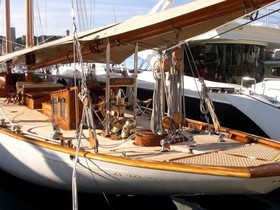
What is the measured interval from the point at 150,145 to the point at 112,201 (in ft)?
5.57

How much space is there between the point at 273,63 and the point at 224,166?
46.7 ft

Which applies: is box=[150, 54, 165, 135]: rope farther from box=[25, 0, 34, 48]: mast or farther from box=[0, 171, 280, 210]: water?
box=[25, 0, 34, 48]: mast

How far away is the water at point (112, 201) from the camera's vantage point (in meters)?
7.20

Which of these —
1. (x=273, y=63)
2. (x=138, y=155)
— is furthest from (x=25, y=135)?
(x=273, y=63)

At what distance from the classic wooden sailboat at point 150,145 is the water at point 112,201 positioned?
1.74 ft

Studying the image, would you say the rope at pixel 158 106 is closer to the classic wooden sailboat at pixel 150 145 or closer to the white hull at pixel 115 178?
the classic wooden sailboat at pixel 150 145

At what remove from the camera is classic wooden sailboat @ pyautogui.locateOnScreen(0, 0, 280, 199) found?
5.07m

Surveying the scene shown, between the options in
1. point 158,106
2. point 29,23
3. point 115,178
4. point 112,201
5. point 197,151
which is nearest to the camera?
point 115,178

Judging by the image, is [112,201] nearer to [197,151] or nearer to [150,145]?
[150,145]

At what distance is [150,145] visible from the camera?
20.8 ft

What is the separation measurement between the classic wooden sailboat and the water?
1.74 ft

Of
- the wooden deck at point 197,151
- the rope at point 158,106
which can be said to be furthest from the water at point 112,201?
the rope at point 158,106

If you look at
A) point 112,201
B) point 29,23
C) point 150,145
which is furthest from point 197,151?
point 29,23

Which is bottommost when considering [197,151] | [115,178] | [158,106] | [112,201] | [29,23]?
[112,201]
